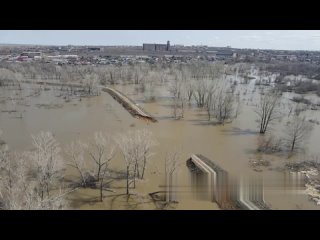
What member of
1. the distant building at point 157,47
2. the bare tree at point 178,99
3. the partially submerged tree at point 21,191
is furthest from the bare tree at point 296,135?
the distant building at point 157,47

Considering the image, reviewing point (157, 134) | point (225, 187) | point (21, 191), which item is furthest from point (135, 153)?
point (157, 134)

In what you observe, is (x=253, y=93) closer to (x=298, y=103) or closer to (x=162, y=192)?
(x=298, y=103)

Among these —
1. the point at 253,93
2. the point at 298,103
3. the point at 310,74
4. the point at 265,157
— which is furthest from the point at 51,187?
the point at 310,74

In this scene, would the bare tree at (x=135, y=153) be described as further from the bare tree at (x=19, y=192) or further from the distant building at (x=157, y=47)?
the distant building at (x=157, y=47)

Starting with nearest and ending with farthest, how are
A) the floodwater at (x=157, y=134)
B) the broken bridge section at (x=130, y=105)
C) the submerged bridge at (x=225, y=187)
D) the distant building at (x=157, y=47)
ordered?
the submerged bridge at (x=225, y=187), the floodwater at (x=157, y=134), the broken bridge section at (x=130, y=105), the distant building at (x=157, y=47)

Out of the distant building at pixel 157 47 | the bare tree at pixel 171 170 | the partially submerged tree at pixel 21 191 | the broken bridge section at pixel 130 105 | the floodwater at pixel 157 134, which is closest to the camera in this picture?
the partially submerged tree at pixel 21 191
